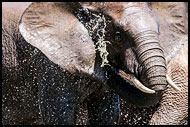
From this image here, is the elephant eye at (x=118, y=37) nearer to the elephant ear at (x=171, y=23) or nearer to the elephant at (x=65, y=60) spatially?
the elephant at (x=65, y=60)

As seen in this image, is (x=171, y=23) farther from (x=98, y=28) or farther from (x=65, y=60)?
(x=65, y=60)

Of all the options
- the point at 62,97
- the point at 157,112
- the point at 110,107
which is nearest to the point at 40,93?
the point at 62,97

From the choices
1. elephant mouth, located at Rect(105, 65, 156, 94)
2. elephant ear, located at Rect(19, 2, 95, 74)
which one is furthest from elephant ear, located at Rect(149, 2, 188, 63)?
elephant ear, located at Rect(19, 2, 95, 74)

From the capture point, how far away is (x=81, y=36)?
5227 millimetres

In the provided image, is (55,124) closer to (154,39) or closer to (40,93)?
(40,93)

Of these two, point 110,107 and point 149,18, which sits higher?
point 149,18

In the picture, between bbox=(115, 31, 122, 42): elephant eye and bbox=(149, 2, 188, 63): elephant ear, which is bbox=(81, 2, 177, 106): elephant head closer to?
bbox=(115, 31, 122, 42): elephant eye

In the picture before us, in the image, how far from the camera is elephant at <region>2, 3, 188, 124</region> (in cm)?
524

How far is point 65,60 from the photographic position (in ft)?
17.2

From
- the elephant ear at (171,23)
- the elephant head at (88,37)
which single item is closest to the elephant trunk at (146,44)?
the elephant head at (88,37)

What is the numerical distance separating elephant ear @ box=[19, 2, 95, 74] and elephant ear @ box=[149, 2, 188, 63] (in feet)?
1.36

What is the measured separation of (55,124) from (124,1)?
0.73 meters

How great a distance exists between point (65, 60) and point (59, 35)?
13cm

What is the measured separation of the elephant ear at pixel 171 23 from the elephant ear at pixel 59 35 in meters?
0.42
